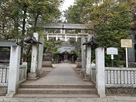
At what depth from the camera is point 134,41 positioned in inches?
714

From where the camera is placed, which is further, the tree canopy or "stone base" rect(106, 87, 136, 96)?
the tree canopy

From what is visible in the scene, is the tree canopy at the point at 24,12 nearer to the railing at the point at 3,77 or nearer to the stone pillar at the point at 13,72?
the stone pillar at the point at 13,72

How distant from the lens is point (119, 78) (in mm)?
6629

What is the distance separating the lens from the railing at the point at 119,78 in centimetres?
657

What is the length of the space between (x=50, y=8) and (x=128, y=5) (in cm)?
727

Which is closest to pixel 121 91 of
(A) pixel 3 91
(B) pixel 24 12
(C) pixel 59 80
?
(C) pixel 59 80

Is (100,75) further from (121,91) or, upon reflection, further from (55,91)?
(55,91)

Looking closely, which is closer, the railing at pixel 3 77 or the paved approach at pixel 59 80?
the railing at pixel 3 77

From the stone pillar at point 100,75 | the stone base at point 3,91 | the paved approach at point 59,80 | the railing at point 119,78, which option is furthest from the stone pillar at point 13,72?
the railing at point 119,78

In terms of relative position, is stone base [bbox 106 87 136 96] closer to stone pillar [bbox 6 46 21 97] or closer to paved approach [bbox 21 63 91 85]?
paved approach [bbox 21 63 91 85]

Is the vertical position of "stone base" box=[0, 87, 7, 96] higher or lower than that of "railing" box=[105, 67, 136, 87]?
lower

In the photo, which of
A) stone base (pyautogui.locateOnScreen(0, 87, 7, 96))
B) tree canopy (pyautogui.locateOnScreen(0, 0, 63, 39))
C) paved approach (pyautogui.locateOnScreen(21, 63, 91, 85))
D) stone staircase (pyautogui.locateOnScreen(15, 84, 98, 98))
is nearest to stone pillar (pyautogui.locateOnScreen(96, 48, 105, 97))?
stone staircase (pyautogui.locateOnScreen(15, 84, 98, 98))

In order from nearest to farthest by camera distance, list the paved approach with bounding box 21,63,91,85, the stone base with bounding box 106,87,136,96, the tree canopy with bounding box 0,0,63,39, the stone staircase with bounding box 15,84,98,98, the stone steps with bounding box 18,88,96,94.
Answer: the stone staircase with bounding box 15,84,98,98 < the stone base with bounding box 106,87,136,96 < the stone steps with bounding box 18,88,96,94 < the paved approach with bounding box 21,63,91,85 < the tree canopy with bounding box 0,0,63,39

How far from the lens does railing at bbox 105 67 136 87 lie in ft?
21.6
